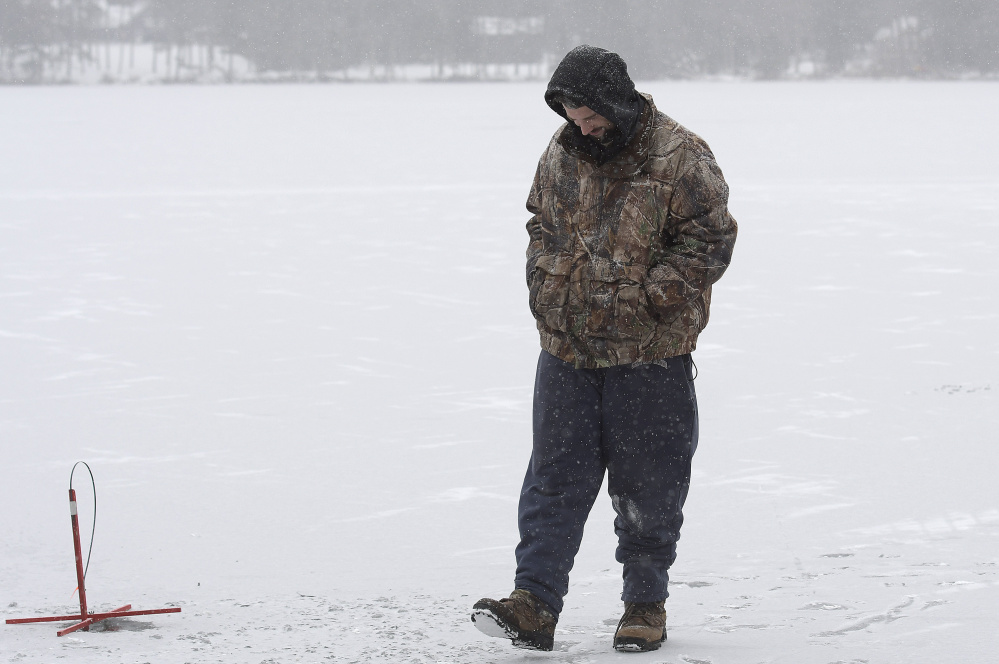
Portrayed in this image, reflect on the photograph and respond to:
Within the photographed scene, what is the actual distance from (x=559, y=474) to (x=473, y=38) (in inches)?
3738

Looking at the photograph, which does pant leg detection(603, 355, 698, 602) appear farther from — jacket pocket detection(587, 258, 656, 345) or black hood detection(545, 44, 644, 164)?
black hood detection(545, 44, 644, 164)

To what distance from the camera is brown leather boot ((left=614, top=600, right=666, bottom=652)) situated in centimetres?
275

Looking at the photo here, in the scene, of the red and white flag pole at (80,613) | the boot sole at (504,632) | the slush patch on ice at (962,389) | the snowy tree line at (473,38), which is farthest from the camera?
the snowy tree line at (473,38)

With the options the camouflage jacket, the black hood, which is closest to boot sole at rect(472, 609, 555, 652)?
the camouflage jacket

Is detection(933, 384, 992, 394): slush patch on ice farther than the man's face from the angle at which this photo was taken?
Yes

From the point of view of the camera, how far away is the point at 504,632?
2666 mm

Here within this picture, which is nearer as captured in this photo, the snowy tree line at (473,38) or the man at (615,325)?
the man at (615,325)

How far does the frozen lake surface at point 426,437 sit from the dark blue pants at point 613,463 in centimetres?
19

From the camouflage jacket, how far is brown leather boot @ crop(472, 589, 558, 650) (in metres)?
0.52

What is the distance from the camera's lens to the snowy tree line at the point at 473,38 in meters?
86.1

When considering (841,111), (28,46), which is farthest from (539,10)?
(841,111)

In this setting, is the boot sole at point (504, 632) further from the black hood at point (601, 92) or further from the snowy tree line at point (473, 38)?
the snowy tree line at point (473, 38)

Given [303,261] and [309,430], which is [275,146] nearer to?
[303,261]

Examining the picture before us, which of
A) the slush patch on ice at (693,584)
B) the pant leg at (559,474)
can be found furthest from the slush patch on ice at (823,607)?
the pant leg at (559,474)
